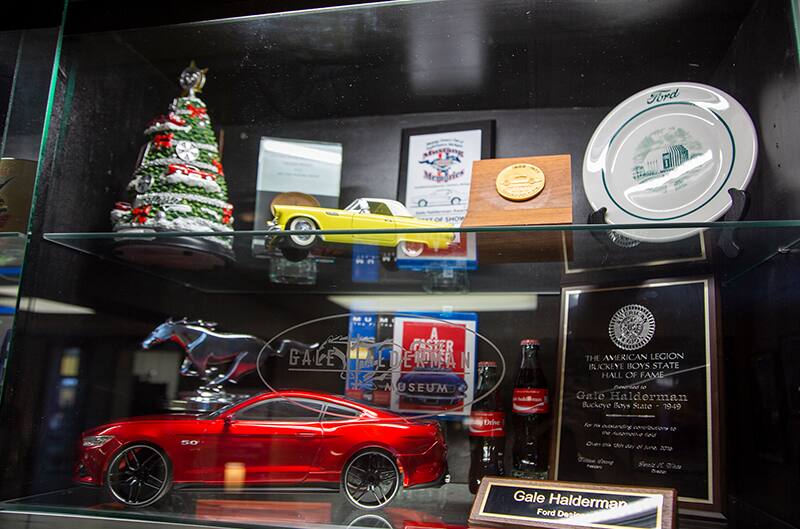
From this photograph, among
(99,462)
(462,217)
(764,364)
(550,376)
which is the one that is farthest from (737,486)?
(99,462)

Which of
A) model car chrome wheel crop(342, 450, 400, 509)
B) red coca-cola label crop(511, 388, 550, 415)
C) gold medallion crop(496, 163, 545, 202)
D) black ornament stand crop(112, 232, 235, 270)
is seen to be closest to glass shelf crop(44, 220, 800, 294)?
black ornament stand crop(112, 232, 235, 270)

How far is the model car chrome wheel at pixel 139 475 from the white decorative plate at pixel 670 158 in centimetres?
109

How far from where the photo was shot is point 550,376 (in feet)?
5.16

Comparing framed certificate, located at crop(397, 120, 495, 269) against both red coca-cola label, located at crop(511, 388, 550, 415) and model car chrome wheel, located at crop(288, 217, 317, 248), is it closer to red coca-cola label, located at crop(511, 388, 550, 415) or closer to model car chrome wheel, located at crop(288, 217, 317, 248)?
model car chrome wheel, located at crop(288, 217, 317, 248)

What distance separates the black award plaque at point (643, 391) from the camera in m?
1.36

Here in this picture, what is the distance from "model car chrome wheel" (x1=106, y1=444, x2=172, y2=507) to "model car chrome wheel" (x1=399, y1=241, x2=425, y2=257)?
68 centimetres

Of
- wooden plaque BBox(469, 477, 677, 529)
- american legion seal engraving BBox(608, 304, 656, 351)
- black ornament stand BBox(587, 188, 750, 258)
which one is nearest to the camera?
wooden plaque BBox(469, 477, 677, 529)

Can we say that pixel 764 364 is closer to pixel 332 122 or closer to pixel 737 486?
pixel 737 486

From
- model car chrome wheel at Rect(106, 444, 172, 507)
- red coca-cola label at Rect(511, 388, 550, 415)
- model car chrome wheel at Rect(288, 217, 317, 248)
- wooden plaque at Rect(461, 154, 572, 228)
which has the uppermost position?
wooden plaque at Rect(461, 154, 572, 228)

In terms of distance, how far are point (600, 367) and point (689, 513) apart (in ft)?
1.11

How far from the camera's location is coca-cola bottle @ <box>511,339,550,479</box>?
58.8 inches

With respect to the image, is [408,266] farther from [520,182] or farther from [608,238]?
[608,238]

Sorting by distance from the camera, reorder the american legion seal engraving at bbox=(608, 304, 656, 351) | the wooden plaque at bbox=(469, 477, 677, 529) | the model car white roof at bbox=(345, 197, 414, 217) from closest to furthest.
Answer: the wooden plaque at bbox=(469, 477, 677, 529), the american legion seal engraving at bbox=(608, 304, 656, 351), the model car white roof at bbox=(345, 197, 414, 217)

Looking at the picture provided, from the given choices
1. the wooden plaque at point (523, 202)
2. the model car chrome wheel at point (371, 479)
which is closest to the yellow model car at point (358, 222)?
the wooden plaque at point (523, 202)
